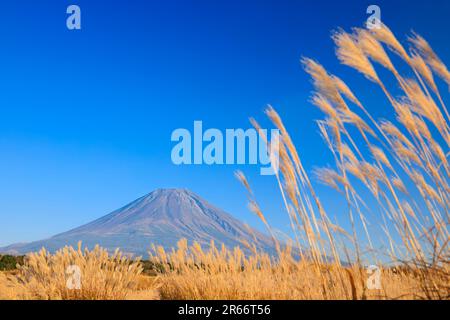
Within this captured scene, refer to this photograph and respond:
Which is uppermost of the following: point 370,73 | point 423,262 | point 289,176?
point 370,73

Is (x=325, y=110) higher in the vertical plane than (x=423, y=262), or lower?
higher

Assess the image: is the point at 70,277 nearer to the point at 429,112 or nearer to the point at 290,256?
the point at 290,256

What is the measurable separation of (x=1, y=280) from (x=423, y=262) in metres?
5.66

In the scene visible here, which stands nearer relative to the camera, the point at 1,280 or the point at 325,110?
the point at 325,110

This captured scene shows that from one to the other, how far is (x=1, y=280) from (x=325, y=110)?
17.3ft
